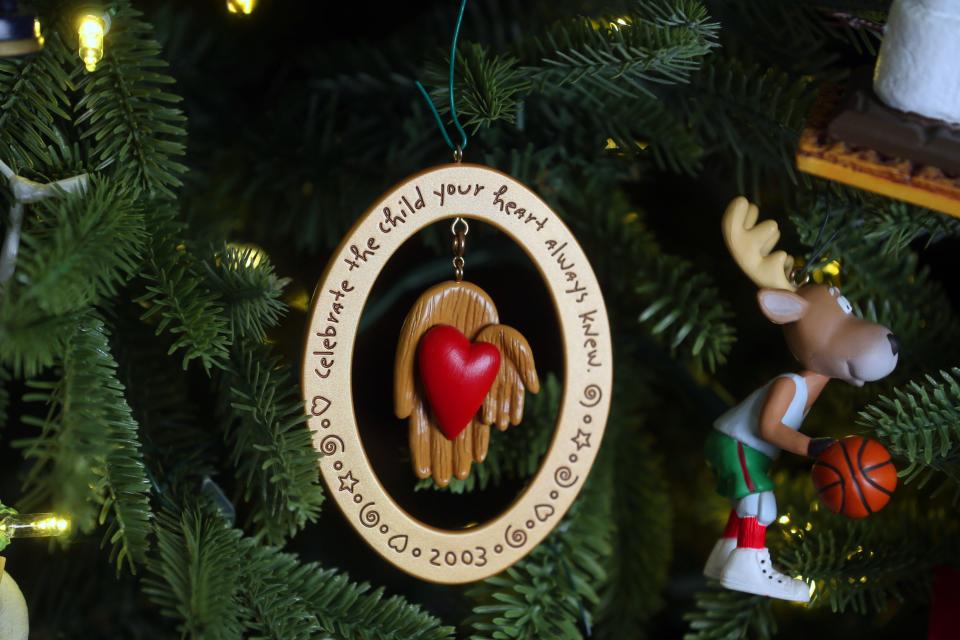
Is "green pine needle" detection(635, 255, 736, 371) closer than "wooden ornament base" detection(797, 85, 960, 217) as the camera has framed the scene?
No

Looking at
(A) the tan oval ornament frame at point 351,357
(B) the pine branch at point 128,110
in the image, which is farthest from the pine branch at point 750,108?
(B) the pine branch at point 128,110

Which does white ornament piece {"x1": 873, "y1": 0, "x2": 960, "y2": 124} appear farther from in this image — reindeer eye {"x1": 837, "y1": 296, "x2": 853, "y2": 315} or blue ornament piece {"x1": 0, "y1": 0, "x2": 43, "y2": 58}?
blue ornament piece {"x1": 0, "y1": 0, "x2": 43, "y2": 58}

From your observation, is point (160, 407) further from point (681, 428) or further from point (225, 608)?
point (681, 428)

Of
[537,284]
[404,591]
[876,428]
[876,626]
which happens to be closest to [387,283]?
[537,284]

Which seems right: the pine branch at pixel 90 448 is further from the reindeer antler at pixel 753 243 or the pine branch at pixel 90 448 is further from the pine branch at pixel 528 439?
the reindeer antler at pixel 753 243

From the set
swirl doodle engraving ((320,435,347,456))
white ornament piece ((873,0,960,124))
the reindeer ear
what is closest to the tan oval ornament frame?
swirl doodle engraving ((320,435,347,456))

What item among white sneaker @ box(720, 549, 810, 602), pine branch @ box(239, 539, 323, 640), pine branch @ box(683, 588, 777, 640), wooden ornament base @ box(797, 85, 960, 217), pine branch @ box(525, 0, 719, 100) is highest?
pine branch @ box(525, 0, 719, 100)

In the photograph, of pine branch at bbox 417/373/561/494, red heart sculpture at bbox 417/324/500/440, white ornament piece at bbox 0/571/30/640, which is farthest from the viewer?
pine branch at bbox 417/373/561/494
